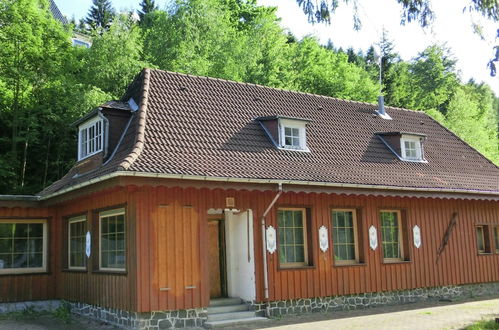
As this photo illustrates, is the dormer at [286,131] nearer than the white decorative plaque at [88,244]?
No

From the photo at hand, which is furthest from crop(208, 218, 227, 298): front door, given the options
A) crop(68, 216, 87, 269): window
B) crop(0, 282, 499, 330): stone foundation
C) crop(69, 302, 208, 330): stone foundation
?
crop(68, 216, 87, 269): window

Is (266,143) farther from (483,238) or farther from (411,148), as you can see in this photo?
(483,238)

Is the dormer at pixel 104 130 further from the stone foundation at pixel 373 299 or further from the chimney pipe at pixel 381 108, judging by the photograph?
the chimney pipe at pixel 381 108

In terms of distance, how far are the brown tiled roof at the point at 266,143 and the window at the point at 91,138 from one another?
40.3 inches

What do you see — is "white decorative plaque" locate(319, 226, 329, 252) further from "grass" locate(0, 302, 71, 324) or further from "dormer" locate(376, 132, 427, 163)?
"grass" locate(0, 302, 71, 324)

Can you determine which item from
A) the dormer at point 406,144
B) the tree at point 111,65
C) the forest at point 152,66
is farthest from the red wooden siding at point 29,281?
the dormer at point 406,144

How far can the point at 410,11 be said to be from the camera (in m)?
9.70

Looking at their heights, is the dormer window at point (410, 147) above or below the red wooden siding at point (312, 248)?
above

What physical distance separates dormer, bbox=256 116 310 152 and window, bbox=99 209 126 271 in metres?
4.34

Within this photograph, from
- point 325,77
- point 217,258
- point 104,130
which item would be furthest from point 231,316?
point 325,77

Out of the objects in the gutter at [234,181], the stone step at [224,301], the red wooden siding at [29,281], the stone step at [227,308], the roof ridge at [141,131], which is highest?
the roof ridge at [141,131]

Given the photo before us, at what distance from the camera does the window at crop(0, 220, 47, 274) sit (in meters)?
14.2

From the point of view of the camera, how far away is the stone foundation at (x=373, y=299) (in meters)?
12.5

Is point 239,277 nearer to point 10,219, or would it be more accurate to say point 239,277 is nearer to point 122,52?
point 10,219
